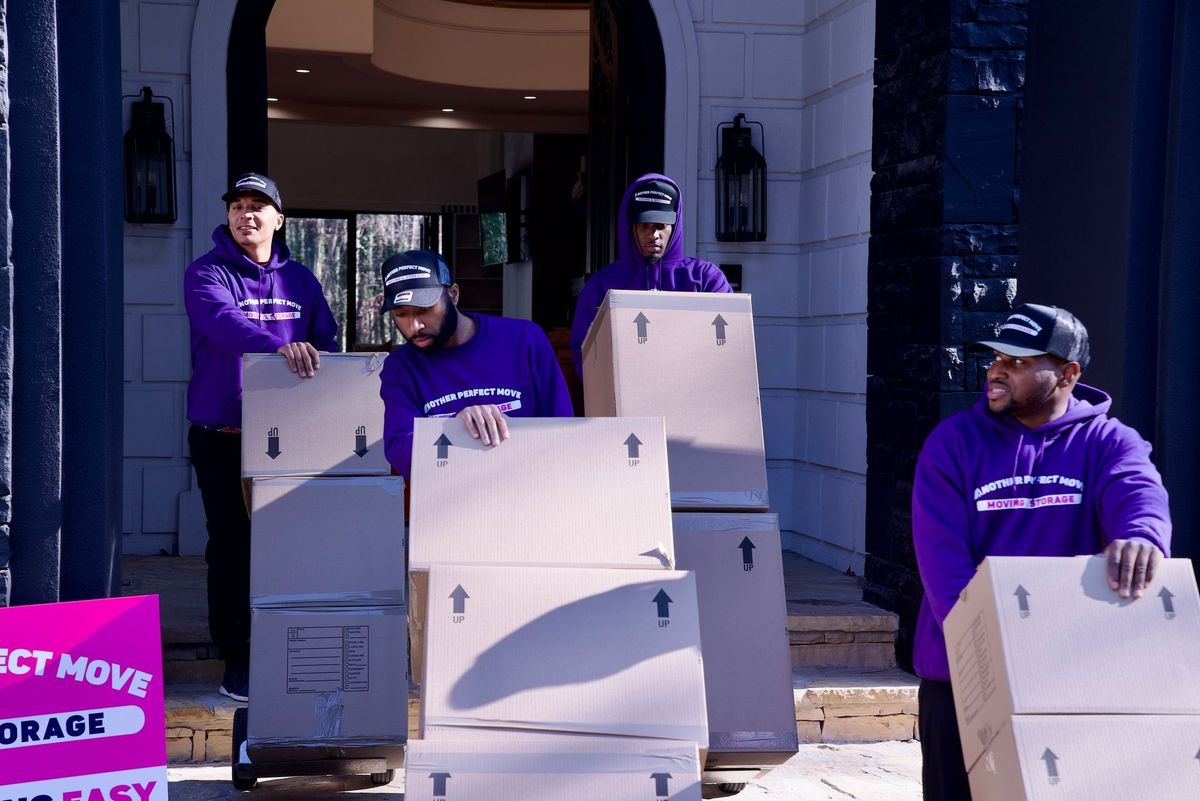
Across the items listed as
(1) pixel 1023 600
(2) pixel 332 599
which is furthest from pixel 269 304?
(1) pixel 1023 600

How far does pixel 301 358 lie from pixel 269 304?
1.19ft

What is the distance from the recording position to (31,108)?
2.84 metres

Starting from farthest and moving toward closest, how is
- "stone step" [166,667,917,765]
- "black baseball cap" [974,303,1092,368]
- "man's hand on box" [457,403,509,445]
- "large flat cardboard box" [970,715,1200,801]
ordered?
"stone step" [166,667,917,765] < "man's hand on box" [457,403,509,445] < "black baseball cap" [974,303,1092,368] < "large flat cardboard box" [970,715,1200,801]

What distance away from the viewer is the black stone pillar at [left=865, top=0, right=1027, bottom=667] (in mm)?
3996

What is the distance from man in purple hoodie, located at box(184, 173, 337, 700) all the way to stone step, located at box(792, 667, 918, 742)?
1.62m

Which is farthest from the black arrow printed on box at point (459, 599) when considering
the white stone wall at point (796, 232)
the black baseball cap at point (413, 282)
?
the white stone wall at point (796, 232)

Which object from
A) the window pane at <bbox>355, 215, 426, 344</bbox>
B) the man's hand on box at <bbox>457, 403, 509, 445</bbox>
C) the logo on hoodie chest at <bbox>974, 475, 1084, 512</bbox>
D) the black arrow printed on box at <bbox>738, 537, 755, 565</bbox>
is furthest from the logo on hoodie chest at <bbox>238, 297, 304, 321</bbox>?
the window pane at <bbox>355, 215, 426, 344</bbox>

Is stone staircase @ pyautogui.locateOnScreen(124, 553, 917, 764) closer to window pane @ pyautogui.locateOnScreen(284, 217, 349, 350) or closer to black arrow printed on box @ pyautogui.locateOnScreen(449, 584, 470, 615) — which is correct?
black arrow printed on box @ pyautogui.locateOnScreen(449, 584, 470, 615)

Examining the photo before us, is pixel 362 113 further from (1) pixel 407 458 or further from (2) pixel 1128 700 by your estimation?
(2) pixel 1128 700

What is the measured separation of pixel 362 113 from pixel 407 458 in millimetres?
7675

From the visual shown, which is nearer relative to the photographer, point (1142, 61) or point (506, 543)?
point (506, 543)

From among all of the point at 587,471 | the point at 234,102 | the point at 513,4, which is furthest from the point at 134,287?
the point at 513,4

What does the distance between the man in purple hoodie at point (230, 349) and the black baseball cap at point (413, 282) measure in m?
0.71

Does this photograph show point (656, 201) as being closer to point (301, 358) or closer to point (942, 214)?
point (942, 214)
